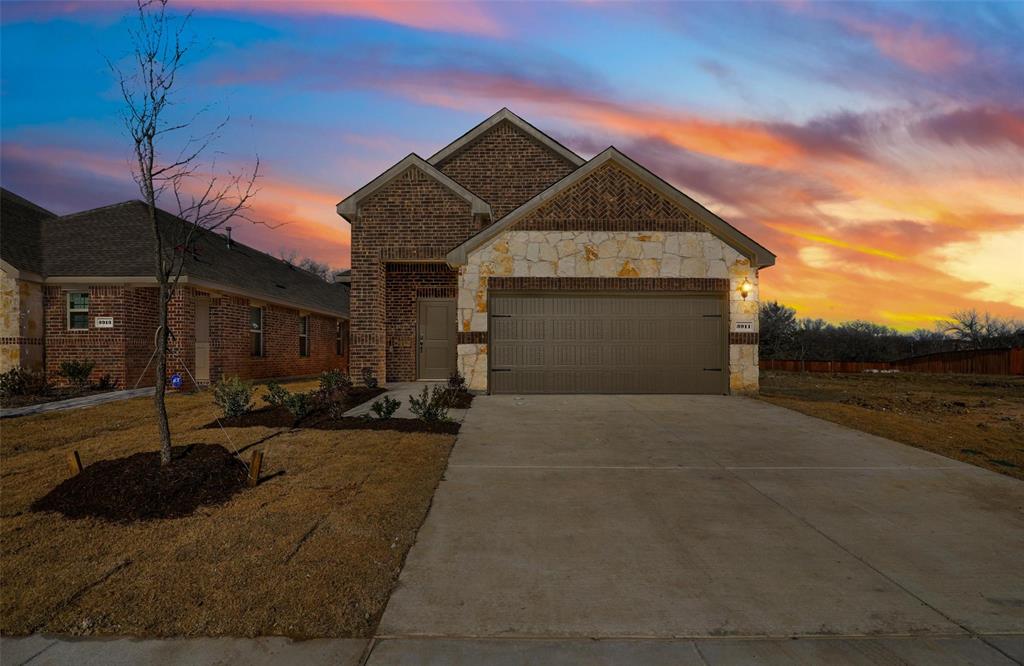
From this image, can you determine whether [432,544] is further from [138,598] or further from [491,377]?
[491,377]

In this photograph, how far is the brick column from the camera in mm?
13844

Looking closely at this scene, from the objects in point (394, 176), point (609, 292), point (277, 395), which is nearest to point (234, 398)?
point (277, 395)

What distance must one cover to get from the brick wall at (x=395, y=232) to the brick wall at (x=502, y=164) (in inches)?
95.3

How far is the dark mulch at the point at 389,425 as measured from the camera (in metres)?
8.52

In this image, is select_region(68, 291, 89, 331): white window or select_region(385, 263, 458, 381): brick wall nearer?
select_region(385, 263, 458, 381): brick wall

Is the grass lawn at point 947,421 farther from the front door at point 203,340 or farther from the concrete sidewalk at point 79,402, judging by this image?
the front door at point 203,340

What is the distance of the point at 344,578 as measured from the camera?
3.63 meters

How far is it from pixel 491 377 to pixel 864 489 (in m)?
8.18

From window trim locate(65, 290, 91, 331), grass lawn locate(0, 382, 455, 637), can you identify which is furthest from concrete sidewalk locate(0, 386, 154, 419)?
grass lawn locate(0, 382, 455, 637)

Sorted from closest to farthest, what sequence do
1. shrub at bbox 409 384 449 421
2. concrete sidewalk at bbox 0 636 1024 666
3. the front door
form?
1. concrete sidewalk at bbox 0 636 1024 666
2. shrub at bbox 409 384 449 421
3. the front door

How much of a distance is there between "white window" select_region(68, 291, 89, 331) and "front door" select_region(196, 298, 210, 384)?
2788 mm

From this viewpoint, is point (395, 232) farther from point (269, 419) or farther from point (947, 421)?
point (947, 421)

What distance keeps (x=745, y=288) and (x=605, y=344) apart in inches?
143

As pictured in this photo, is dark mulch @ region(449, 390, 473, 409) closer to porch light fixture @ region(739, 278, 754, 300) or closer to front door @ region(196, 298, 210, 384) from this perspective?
porch light fixture @ region(739, 278, 754, 300)
